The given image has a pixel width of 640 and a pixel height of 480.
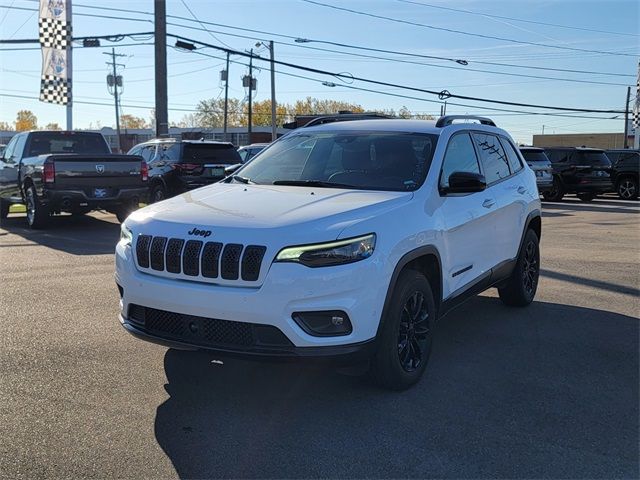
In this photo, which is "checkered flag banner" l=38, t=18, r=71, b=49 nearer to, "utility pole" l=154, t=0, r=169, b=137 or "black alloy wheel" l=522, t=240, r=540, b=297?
"utility pole" l=154, t=0, r=169, b=137

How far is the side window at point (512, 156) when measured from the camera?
6562 millimetres

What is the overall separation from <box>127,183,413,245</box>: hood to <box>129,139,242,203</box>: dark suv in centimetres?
1020

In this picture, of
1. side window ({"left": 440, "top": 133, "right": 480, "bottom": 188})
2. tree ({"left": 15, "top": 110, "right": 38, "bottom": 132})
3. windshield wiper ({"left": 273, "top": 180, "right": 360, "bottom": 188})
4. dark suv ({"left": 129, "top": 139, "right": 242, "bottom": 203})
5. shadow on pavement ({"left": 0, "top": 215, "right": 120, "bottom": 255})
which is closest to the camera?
windshield wiper ({"left": 273, "top": 180, "right": 360, "bottom": 188})

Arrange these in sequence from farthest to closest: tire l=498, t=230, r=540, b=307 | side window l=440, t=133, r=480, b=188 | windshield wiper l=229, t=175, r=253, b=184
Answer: tire l=498, t=230, r=540, b=307 → windshield wiper l=229, t=175, r=253, b=184 → side window l=440, t=133, r=480, b=188

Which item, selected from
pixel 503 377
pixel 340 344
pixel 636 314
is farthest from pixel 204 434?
pixel 636 314

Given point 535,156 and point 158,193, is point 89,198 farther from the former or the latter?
point 535,156

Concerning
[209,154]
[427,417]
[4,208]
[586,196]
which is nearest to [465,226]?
[427,417]

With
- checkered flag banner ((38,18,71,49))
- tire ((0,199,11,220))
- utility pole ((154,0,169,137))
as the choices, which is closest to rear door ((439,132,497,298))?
tire ((0,199,11,220))

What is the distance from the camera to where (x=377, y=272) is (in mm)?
3840

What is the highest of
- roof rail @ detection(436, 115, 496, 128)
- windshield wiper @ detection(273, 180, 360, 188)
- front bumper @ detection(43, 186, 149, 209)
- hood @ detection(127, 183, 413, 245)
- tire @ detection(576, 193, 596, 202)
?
roof rail @ detection(436, 115, 496, 128)

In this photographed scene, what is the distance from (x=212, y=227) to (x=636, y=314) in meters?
4.68

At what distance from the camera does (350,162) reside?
205 inches

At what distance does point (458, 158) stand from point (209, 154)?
10765mm

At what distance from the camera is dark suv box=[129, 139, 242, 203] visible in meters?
14.9
